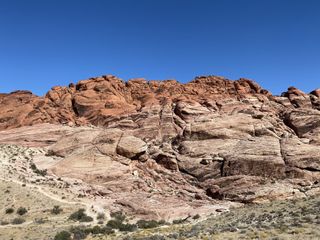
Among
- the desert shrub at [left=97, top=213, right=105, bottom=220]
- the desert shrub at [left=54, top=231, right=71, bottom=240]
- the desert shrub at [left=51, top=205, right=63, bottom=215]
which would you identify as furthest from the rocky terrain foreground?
the desert shrub at [left=51, top=205, right=63, bottom=215]

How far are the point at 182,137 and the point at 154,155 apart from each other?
17.6ft

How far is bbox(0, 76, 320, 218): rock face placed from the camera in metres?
51.7

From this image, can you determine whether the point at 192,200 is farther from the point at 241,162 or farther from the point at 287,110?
the point at 287,110

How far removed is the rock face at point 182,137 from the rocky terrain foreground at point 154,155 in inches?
6.3

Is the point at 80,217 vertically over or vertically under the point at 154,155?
under

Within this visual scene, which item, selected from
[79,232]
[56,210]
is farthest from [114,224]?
[56,210]

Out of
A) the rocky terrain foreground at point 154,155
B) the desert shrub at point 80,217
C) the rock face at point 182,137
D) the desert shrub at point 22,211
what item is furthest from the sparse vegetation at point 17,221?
the rock face at point 182,137

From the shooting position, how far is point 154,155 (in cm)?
5931

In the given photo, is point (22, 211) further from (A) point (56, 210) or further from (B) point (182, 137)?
(B) point (182, 137)

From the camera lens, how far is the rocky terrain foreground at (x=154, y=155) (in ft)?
149

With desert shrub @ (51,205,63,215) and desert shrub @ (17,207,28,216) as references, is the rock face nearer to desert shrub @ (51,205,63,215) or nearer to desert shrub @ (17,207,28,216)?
desert shrub @ (51,205,63,215)

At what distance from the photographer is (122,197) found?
5034 centimetres

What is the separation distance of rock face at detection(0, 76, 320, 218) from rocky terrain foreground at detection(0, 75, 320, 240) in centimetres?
16

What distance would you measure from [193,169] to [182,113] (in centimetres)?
1382
